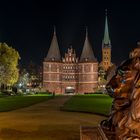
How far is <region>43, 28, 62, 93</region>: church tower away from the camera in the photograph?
395 ft

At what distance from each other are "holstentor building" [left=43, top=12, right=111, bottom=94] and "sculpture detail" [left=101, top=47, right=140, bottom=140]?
4393 inches

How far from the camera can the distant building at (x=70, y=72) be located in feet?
399

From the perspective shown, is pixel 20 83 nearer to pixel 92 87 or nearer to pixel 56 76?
pixel 56 76

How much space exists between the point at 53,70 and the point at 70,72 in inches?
293

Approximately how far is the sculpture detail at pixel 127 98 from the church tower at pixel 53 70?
366 feet

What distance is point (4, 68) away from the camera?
6975cm

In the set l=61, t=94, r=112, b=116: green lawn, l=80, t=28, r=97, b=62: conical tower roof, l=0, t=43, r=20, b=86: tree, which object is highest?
l=80, t=28, r=97, b=62: conical tower roof

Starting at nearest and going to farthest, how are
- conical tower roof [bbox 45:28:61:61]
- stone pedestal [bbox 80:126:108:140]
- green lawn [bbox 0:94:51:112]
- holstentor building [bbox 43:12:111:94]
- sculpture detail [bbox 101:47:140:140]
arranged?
sculpture detail [bbox 101:47:140:140] < stone pedestal [bbox 80:126:108:140] < green lawn [bbox 0:94:51:112] < holstentor building [bbox 43:12:111:94] < conical tower roof [bbox 45:28:61:61]

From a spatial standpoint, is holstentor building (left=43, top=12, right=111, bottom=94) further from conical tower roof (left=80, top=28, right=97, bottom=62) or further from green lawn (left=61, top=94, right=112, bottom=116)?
green lawn (left=61, top=94, right=112, bottom=116)

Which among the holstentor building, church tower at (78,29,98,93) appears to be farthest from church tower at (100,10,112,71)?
church tower at (78,29,98,93)

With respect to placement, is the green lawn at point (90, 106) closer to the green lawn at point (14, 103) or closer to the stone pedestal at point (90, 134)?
the green lawn at point (14, 103)

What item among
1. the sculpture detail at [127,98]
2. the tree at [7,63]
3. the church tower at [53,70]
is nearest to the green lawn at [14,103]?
the sculpture detail at [127,98]

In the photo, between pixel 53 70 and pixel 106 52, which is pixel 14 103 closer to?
pixel 53 70

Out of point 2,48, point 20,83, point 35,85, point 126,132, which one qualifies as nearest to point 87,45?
point 35,85
